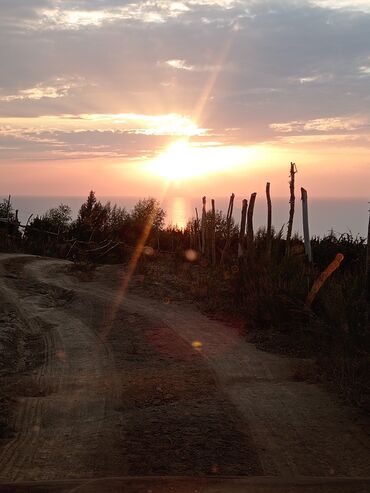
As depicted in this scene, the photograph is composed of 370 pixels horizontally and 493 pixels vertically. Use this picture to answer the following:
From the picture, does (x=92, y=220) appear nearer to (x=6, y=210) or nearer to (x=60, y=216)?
(x=60, y=216)

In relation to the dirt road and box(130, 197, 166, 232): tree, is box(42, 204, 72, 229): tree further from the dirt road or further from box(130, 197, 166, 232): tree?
the dirt road

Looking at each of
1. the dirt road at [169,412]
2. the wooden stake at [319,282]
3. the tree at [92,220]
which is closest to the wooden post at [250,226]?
the dirt road at [169,412]

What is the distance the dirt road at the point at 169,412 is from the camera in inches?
186

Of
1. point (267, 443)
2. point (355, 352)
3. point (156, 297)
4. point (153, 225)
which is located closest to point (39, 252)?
point (153, 225)

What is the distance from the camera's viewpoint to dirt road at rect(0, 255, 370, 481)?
4.72 metres

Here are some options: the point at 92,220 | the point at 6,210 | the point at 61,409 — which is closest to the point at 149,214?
the point at 92,220

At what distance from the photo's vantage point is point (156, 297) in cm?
1513

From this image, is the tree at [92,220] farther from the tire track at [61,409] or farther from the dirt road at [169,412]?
the dirt road at [169,412]

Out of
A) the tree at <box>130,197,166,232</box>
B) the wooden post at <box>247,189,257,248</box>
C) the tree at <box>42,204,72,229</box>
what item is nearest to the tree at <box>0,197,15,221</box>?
the tree at <box>42,204,72,229</box>

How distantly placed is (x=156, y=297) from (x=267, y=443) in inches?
395

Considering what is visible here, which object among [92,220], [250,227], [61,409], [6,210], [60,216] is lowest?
[61,409]

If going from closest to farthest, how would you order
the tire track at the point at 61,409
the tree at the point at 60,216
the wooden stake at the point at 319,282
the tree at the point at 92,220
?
the tire track at the point at 61,409
the wooden stake at the point at 319,282
the tree at the point at 92,220
the tree at the point at 60,216

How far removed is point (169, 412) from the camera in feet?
19.8

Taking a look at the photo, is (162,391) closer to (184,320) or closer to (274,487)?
(274,487)
